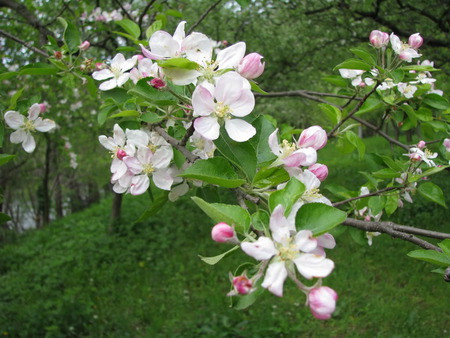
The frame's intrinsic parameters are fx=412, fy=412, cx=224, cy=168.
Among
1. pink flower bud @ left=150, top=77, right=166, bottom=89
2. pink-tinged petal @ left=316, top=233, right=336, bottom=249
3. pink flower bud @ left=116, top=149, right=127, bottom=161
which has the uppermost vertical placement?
pink flower bud @ left=150, top=77, right=166, bottom=89

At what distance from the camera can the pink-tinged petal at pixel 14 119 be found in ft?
4.61

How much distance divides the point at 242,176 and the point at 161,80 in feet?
0.90

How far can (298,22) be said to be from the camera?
6305mm

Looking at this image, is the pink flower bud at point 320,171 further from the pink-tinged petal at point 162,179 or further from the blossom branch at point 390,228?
the pink-tinged petal at point 162,179

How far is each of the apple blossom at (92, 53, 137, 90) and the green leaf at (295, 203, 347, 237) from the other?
29.0 inches

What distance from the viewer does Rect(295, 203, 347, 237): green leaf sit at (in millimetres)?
704

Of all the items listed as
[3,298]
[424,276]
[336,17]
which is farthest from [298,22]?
[3,298]

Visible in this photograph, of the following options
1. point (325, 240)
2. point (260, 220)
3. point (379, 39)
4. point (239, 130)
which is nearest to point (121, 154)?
point (239, 130)

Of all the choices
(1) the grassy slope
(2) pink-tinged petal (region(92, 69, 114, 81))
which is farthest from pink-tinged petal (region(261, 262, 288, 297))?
(1) the grassy slope

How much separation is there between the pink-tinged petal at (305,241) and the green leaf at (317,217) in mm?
15

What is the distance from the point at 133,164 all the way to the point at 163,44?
1.00 ft

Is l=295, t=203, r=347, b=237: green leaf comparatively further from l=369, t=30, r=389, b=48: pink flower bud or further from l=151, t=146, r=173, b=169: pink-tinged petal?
l=369, t=30, r=389, b=48: pink flower bud

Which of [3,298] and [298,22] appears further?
[298,22]

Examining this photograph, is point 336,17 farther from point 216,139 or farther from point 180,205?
point 216,139
